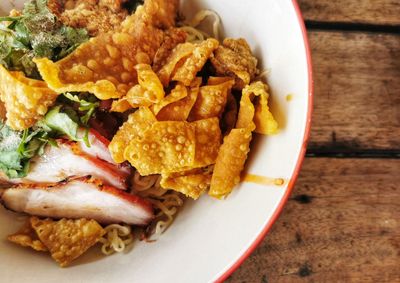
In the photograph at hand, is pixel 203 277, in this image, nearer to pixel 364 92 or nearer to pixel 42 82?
pixel 42 82

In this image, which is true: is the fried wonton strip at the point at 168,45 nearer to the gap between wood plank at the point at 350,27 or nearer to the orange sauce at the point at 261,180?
the orange sauce at the point at 261,180

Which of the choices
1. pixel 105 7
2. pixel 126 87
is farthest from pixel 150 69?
pixel 105 7

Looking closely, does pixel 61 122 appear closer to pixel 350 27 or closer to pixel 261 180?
pixel 261 180

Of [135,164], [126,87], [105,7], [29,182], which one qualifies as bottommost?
[29,182]

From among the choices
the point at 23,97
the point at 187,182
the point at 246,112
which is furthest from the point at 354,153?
the point at 23,97

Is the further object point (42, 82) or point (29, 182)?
point (29, 182)

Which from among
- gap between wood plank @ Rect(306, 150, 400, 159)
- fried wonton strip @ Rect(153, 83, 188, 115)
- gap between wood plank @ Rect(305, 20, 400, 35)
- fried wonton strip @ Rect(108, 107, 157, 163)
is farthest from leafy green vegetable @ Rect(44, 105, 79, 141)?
gap between wood plank @ Rect(305, 20, 400, 35)
